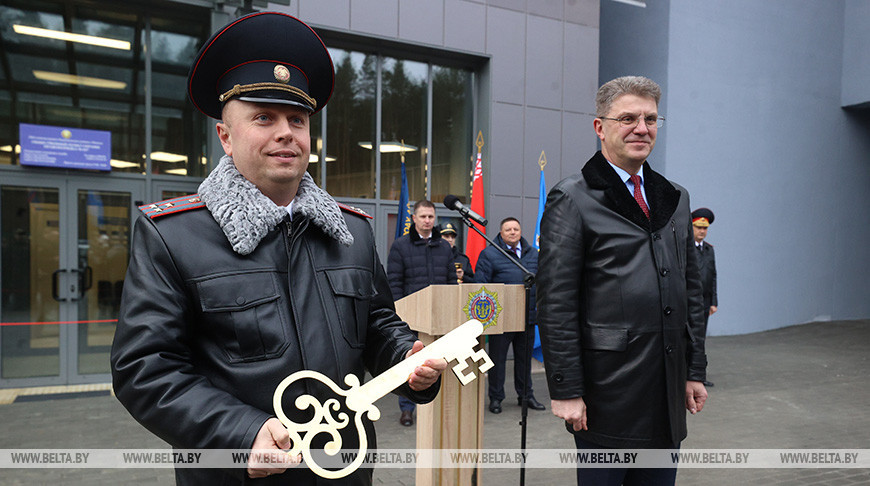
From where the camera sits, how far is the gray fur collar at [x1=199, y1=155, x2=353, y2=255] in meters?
1.51

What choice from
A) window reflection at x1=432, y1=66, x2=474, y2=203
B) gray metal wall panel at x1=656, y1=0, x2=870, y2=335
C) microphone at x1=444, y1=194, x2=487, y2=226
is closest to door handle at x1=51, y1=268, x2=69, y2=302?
window reflection at x1=432, y1=66, x2=474, y2=203

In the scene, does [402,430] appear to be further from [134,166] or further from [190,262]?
[134,166]

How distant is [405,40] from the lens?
28.7ft

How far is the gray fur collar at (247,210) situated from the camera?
59.4 inches

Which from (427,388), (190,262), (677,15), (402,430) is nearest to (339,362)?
(427,388)

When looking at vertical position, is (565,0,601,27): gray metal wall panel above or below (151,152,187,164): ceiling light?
above

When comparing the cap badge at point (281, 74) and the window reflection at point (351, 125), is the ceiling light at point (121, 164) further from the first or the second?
the cap badge at point (281, 74)

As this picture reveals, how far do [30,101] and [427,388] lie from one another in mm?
7632

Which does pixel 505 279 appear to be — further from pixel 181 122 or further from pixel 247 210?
pixel 181 122

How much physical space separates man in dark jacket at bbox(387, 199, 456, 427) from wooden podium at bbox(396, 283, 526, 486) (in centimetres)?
173

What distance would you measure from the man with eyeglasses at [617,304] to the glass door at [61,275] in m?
6.75

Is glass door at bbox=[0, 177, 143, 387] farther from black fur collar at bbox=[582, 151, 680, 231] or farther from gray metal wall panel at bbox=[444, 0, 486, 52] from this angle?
black fur collar at bbox=[582, 151, 680, 231]

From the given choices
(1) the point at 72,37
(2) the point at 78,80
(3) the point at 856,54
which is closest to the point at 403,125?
(2) the point at 78,80

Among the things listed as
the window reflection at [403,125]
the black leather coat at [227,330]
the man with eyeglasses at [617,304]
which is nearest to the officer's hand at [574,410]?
the man with eyeglasses at [617,304]
